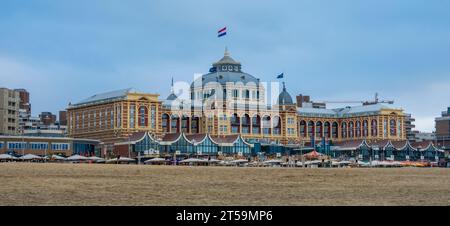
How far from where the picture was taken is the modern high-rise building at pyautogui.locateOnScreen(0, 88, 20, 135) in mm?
188250

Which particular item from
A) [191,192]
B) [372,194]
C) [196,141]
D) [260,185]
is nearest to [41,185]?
[191,192]

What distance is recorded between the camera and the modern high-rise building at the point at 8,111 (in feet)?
618

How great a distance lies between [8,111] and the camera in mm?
192625

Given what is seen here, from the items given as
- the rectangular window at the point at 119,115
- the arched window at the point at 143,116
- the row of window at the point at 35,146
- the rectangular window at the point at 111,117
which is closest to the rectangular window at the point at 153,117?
the arched window at the point at 143,116

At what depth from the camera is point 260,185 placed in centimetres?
5953

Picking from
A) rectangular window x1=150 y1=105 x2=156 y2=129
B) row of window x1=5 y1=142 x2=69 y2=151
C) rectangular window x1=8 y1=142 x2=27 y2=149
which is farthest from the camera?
rectangular window x1=150 y1=105 x2=156 y2=129

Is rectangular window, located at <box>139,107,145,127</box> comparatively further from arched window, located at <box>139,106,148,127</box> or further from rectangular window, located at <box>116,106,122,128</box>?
rectangular window, located at <box>116,106,122,128</box>

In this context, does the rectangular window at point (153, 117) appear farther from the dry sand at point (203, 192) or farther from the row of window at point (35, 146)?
the dry sand at point (203, 192)

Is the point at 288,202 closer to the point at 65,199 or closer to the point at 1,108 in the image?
the point at 65,199

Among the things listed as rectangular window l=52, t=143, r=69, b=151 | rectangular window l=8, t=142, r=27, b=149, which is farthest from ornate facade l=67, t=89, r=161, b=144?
rectangular window l=8, t=142, r=27, b=149

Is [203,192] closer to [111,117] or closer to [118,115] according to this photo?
[118,115]

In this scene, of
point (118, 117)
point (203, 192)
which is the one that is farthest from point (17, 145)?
point (203, 192)
